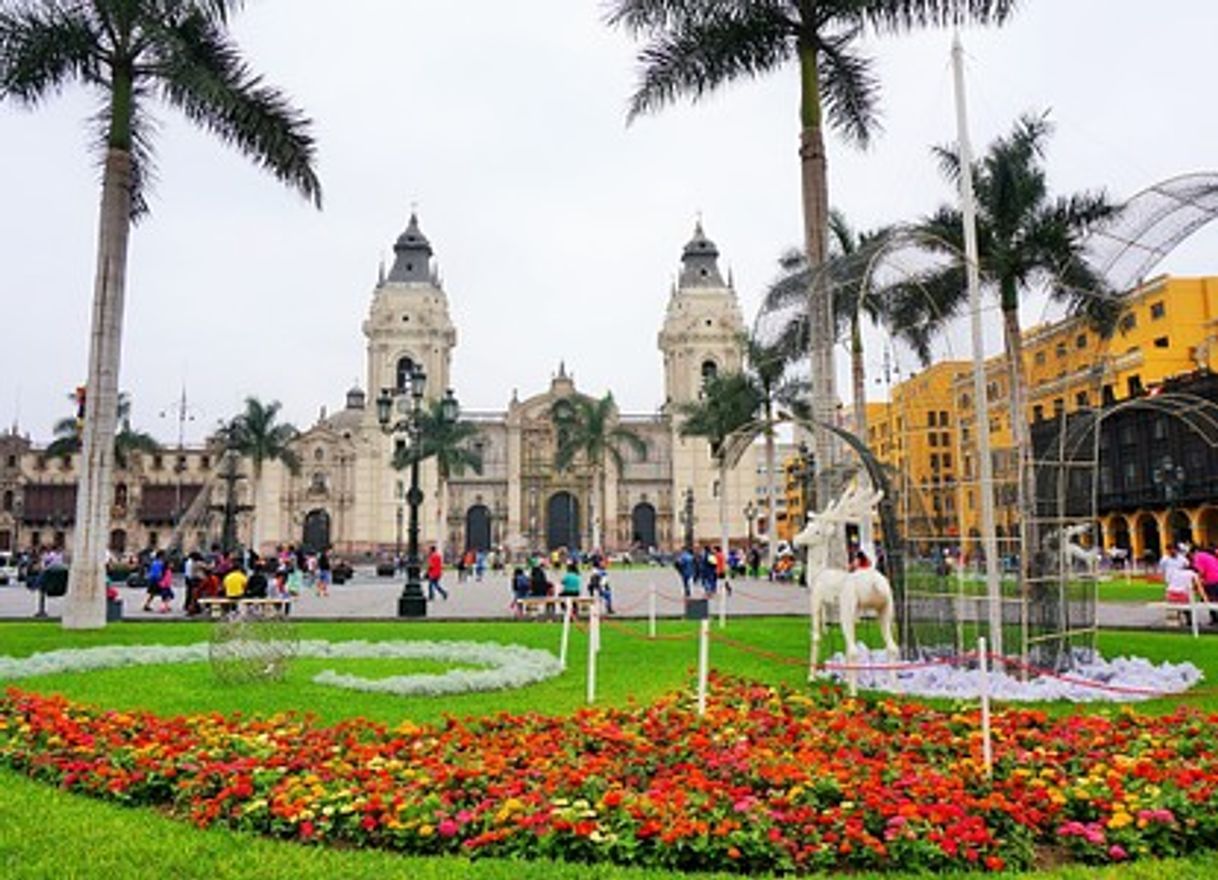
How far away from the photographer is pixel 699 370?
296 feet

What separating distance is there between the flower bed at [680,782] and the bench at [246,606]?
204 inches

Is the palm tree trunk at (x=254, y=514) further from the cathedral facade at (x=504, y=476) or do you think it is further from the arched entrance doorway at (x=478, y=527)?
the arched entrance doorway at (x=478, y=527)

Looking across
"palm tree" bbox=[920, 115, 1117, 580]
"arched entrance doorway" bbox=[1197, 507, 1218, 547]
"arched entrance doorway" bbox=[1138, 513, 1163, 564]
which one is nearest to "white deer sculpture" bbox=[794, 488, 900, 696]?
"palm tree" bbox=[920, 115, 1117, 580]

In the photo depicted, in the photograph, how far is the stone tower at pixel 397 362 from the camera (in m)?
86.3

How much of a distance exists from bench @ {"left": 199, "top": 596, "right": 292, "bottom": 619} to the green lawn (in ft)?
2.24

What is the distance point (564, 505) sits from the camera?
3524 inches

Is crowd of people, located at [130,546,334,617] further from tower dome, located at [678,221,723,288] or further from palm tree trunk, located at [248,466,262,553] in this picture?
tower dome, located at [678,221,723,288]

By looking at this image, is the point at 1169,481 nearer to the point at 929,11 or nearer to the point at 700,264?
the point at 929,11

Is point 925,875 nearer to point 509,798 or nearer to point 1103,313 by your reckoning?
point 509,798

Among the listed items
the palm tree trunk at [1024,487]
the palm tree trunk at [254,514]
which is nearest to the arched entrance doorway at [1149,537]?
the palm tree trunk at [1024,487]

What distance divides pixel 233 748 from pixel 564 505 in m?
81.9

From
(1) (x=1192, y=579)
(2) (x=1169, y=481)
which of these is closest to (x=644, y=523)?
(2) (x=1169, y=481)

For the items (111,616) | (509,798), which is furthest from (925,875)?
(111,616)

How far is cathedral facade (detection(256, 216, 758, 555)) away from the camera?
86688 mm
